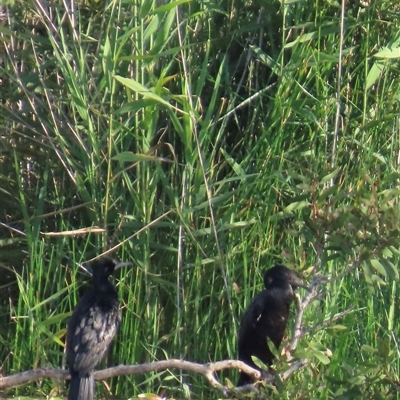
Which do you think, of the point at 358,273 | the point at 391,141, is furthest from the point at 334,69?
the point at 358,273

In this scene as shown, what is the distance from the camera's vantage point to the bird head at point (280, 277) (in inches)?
157

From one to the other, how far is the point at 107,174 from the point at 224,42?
794 millimetres

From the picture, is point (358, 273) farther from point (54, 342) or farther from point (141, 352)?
point (54, 342)

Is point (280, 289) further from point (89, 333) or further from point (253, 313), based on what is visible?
point (89, 333)

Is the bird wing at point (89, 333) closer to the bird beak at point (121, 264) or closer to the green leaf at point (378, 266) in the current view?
the bird beak at point (121, 264)

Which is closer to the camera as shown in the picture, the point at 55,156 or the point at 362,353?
the point at 362,353

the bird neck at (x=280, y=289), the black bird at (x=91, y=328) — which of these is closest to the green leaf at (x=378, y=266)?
the bird neck at (x=280, y=289)

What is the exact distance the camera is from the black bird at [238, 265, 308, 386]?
13.2 feet

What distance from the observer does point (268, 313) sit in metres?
4.11

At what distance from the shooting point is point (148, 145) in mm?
4113

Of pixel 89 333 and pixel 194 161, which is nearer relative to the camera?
pixel 89 333

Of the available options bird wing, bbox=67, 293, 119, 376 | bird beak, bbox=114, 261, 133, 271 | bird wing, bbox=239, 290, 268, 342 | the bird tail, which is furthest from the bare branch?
bird beak, bbox=114, 261, 133, 271

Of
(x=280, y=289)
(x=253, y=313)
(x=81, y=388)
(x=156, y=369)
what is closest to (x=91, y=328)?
(x=81, y=388)

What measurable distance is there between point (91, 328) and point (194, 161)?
2.54ft
